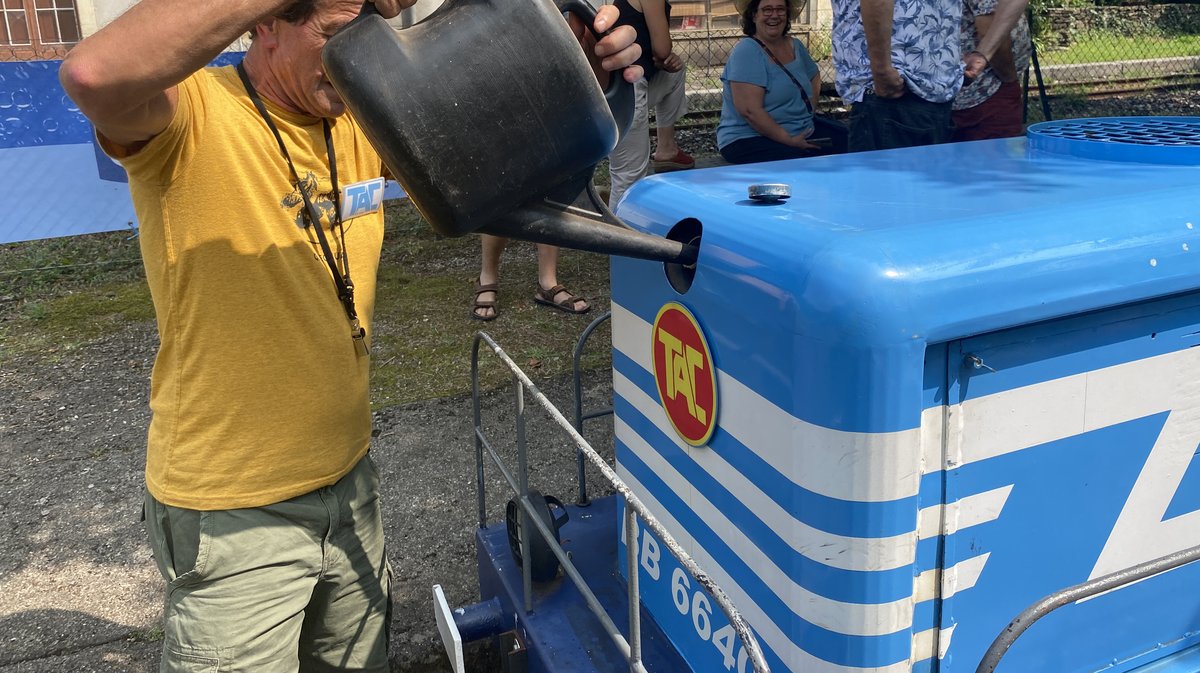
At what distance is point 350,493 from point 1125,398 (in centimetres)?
136

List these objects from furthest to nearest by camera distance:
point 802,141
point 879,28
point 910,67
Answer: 1. point 802,141
2. point 910,67
3. point 879,28

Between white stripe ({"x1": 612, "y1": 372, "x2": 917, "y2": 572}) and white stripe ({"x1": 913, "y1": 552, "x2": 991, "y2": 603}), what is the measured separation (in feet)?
A: 0.18

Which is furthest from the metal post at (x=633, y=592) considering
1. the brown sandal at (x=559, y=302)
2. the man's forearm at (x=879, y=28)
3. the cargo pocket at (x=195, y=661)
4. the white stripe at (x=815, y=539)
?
the brown sandal at (x=559, y=302)

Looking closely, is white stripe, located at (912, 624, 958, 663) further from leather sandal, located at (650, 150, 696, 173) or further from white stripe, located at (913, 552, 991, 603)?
leather sandal, located at (650, 150, 696, 173)

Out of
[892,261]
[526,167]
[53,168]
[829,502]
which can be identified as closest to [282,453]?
[526,167]

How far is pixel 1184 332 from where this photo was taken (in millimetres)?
1444

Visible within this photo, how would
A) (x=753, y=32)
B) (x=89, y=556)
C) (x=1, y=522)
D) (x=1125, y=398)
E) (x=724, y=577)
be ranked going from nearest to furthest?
1. (x=1125, y=398)
2. (x=724, y=577)
3. (x=89, y=556)
4. (x=1, y=522)
5. (x=753, y=32)

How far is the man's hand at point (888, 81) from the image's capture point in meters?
3.23

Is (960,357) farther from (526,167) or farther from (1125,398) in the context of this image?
(526,167)

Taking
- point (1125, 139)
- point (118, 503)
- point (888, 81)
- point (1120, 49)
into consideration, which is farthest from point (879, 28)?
point (1120, 49)

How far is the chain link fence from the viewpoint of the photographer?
436 inches

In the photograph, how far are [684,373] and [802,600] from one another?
0.46m

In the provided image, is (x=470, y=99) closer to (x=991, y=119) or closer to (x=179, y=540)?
(x=179, y=540)

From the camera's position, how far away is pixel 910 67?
10.7 feet
